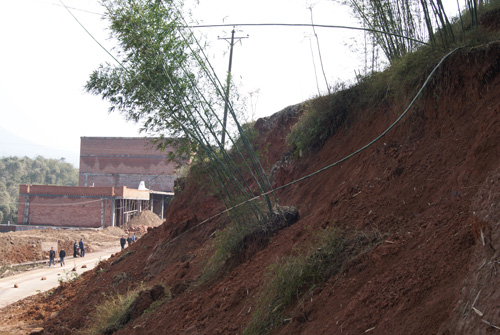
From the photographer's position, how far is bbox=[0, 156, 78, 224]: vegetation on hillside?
221ft

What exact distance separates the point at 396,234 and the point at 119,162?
50.1 m

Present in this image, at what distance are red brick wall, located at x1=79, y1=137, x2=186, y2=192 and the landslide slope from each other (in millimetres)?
40679

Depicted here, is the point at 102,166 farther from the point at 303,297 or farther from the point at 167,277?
the point at 303,297

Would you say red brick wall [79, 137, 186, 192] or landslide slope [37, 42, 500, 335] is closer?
landslide slope [37, 42, 500, 335]

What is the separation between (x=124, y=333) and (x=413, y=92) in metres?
6.10

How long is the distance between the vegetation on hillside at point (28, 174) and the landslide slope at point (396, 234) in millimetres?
57573

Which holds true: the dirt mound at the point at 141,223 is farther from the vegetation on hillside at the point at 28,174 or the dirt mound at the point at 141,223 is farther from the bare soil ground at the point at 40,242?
the vegetation on hillside at the point at 28,174

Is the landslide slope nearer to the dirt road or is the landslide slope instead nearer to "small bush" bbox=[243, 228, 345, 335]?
"small bush" bbox=[243, 228, 345, 335]

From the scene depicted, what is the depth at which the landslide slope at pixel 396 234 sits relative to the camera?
135 inches

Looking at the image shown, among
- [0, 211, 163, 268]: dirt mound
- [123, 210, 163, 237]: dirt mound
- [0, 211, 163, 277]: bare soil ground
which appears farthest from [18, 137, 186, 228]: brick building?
[0, 211, 163, 277]: bare soil ground

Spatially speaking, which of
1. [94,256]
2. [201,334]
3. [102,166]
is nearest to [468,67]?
[201,334]

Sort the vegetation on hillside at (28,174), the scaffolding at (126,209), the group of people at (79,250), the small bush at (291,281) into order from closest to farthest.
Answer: the small bush at (291,281) → the group of people at (79,250) → the scaffolding at (126,209) → the vegetation on hillside at (28,174)

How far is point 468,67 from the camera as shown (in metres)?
6.78

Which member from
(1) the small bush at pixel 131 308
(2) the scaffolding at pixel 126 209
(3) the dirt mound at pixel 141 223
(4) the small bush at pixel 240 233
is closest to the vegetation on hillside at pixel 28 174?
(2) the scaffolding at pixel 126 209
